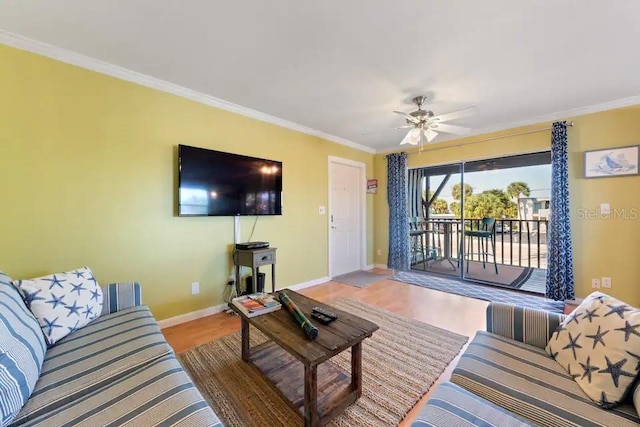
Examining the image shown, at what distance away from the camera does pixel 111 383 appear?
3.72 feet

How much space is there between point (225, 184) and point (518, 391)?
281 centimetres

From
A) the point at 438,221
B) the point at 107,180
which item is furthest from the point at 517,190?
the point at 107,180

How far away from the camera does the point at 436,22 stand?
167 centimetres

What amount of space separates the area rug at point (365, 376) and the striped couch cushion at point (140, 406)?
1.75 feet

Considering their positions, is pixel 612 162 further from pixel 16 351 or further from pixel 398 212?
pixel 16 351

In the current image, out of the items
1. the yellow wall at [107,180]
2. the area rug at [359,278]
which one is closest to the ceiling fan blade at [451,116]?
the yellow wall at [107,180]

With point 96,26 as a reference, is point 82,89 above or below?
below

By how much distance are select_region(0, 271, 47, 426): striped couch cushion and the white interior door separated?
3.40 metres

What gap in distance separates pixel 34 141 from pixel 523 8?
138 inches

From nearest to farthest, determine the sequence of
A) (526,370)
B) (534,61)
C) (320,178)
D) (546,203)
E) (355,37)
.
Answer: (526,370), (355,37), (534,61), (546,203), (320,178)

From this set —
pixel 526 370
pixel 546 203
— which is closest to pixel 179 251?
pixel 526 370

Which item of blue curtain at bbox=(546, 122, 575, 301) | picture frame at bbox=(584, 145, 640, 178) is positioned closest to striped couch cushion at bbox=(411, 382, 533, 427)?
blue curtain at bbox=(546, 122, 575, 301)

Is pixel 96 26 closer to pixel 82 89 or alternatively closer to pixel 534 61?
pixel 82 89

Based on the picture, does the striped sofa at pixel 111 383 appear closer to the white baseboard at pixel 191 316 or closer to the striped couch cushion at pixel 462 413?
the striped couch cushion at pixel 462 413
